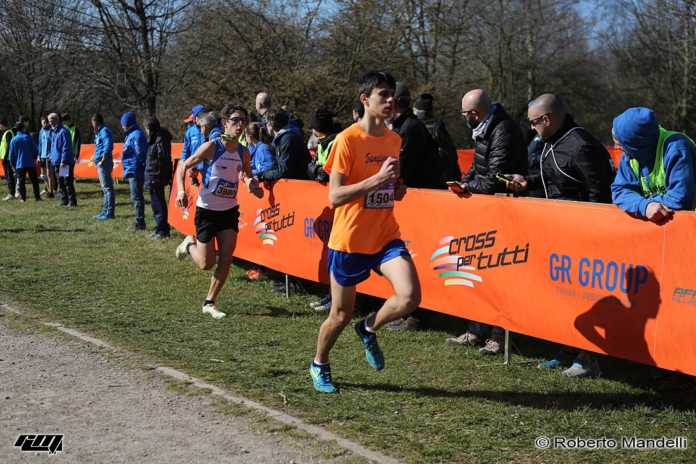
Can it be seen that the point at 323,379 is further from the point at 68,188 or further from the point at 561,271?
the point at 68,188

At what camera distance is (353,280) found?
5652mm

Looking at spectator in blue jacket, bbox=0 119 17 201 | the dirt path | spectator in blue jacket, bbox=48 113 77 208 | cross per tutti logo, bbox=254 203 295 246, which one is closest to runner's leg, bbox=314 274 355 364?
the dirt path

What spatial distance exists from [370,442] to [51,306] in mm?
5080

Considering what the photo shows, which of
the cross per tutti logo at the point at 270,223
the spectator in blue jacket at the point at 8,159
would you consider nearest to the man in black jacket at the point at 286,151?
→ the cross per tutti logo at the point at 270,223

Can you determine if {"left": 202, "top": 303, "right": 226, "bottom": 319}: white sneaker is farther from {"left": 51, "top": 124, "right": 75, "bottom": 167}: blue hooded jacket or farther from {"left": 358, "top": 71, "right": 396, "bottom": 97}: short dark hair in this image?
{"left": 51, "top": 124, "right": 75, "bottom": 167}: blue hooded jacket

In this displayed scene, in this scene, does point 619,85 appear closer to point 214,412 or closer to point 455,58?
point 455,58

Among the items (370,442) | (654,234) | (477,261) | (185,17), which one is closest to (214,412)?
(370,442)

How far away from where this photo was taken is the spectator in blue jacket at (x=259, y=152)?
964 cm

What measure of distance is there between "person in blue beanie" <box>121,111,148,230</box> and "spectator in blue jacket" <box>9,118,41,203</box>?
671cm

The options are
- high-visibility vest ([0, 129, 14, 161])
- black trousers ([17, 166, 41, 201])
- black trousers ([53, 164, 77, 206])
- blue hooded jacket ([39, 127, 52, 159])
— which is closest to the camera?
black trousers ([53, 164, 77, 206])

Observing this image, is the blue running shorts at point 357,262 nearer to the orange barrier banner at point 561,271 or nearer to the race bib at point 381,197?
the race bib at point 381,197

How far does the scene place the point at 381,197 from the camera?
5586mm

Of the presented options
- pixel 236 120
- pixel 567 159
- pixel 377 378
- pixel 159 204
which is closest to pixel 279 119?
pixel 236 120

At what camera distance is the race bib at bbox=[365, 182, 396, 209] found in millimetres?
5547
